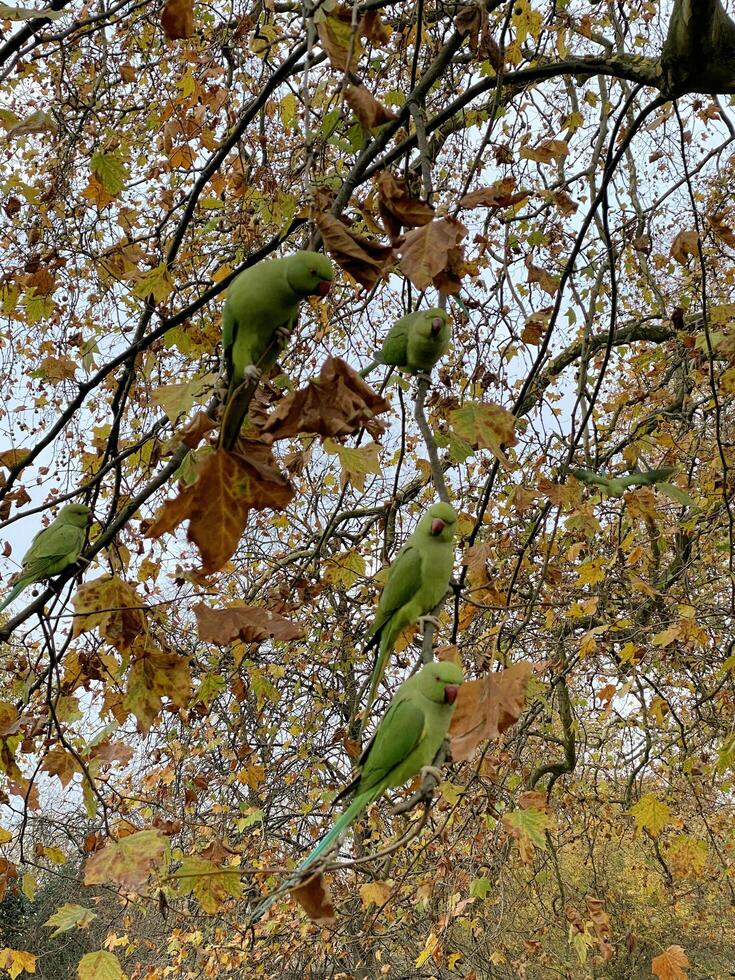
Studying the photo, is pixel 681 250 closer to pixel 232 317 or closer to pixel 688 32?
pixel 688 32

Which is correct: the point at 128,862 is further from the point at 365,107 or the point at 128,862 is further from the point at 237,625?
the point at 365,107

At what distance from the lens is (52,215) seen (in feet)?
12.0

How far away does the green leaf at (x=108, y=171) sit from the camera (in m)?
1.90

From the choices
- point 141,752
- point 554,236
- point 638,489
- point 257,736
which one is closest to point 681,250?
point 554,236

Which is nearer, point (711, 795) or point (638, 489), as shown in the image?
point (638, 489)

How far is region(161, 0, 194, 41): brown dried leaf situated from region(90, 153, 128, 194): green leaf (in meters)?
0.76


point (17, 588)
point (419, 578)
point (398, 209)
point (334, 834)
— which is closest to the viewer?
point (334, 834)

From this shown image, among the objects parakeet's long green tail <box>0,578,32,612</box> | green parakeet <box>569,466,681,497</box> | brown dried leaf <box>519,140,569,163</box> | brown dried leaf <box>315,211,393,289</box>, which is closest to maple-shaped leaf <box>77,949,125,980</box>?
parakeet's long green tail <box>0,578,32,612</box>

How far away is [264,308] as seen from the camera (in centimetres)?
71

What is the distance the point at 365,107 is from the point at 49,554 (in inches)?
38.1

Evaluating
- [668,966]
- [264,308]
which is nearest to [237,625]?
[264,308]

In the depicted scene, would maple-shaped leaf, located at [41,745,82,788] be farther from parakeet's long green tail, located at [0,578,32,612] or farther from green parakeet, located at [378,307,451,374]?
green parakeet, located at [378,307,451,374]

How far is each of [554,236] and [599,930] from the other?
283 centimetres

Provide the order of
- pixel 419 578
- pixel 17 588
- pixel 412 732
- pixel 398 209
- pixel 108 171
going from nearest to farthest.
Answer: pixel 412 732, pixel 419 578, pixel 398 209, pixel 17 588, pixel 108 171
